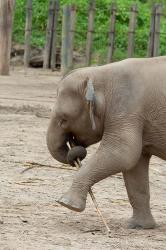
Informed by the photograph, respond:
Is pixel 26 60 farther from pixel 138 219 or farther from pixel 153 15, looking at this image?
pixel 138 219

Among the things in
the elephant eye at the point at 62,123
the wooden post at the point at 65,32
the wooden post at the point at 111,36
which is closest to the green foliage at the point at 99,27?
the wooden post at the point at 111,36

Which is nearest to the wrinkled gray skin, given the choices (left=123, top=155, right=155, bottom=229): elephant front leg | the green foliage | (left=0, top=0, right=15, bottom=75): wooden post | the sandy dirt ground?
(left=123, top=155, right=155, bottom=229): elephant front leg

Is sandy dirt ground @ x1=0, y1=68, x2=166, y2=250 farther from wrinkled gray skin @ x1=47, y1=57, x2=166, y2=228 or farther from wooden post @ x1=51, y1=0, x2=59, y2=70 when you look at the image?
wooden post @ x1=51, y1=0, x2=59, y2=70

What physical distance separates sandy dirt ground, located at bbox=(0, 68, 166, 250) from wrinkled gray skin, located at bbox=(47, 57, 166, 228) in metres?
0.25

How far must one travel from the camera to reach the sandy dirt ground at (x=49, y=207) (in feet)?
19.7

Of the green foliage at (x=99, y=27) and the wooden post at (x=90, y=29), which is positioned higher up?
the wooden post at (x=90, y=29)

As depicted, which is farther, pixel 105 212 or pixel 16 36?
pixel 16 36

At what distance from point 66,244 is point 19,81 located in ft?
43.2

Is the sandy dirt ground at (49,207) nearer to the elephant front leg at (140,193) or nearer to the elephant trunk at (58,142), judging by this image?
the elephant front leg at (140,193)

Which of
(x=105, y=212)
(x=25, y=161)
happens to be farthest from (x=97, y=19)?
(x=105, y=212)

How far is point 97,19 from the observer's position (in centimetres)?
2561

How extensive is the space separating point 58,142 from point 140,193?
696mm

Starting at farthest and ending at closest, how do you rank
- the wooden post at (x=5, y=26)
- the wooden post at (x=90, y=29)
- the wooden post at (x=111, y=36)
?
the wooden post at (x=111, y=36)
the wooden post at (x=90, y=29)
the wooden post at (x=5, y=26)

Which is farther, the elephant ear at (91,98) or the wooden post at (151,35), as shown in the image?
the wooden post at (151,35)
